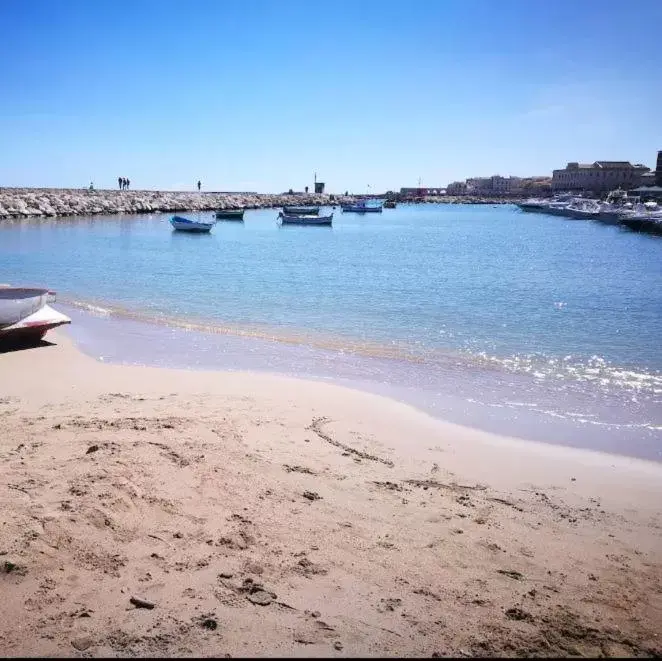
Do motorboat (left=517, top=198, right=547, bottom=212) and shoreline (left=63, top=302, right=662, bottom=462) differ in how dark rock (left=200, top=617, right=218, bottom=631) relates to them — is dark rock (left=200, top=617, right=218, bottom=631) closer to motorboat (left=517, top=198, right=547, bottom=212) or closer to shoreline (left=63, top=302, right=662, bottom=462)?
shoreline (left=63, top=302, right=662, bottom=462)

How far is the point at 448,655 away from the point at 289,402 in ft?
18.6

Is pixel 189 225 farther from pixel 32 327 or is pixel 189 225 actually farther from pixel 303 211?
pixel 32 327

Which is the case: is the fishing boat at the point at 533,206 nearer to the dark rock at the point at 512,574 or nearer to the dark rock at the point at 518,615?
the dark rock at the point at 512,574

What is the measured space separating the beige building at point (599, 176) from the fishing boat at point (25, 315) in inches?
6543

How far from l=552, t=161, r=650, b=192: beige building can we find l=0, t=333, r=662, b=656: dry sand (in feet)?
552

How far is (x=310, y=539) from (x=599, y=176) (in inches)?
7315

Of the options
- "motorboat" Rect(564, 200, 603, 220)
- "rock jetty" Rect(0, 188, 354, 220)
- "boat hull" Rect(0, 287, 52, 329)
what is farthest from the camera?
"motorboat" Rect(564, 200, 603, 220)

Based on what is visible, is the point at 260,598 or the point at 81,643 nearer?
the point at 81,643

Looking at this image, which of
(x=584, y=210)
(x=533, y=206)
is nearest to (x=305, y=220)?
(x=584, y=210)

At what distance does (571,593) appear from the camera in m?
4.31

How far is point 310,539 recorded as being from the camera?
4.84 metres

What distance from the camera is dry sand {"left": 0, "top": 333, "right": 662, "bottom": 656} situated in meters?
3.74

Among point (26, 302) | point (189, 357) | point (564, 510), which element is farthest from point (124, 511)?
point (26, 302)

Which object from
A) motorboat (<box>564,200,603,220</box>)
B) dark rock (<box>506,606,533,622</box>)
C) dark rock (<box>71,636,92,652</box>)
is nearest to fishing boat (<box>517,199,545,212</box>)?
motorboat (<box>564,200,603,220</box>)
